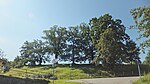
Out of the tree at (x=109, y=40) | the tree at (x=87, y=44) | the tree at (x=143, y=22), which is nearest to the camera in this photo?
the tree at (x=143, y=22)

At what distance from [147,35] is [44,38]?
6131cm

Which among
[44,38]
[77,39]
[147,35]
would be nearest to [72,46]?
[77,39]

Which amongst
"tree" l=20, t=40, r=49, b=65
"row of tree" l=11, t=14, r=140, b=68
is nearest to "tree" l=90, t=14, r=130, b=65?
"row of tree" l=11, t=14, r=140, b=68

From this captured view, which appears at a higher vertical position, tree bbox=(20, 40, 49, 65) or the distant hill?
tree bbox=(20, 40, 49, 65)

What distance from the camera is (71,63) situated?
248 ft

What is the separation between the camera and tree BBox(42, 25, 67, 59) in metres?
76.8

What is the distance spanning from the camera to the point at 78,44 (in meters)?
76.3

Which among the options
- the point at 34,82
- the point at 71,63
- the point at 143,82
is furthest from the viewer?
the point at 71,63

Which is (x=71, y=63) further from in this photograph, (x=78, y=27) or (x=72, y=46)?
(x=78, y=27)

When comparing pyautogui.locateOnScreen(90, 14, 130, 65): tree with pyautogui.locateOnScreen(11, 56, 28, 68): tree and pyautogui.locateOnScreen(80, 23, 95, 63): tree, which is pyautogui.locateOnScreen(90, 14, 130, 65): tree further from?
pyautogui.locateOnScreen(11, 56, 28, 68): tree

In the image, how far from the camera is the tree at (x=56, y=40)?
76.8m

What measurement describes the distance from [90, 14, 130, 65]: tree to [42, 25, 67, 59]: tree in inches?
489

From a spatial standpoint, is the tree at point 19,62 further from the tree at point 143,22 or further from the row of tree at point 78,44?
the tree at point 143,22

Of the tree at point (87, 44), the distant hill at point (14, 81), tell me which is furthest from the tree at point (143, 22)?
the tree at point (87, 44)
